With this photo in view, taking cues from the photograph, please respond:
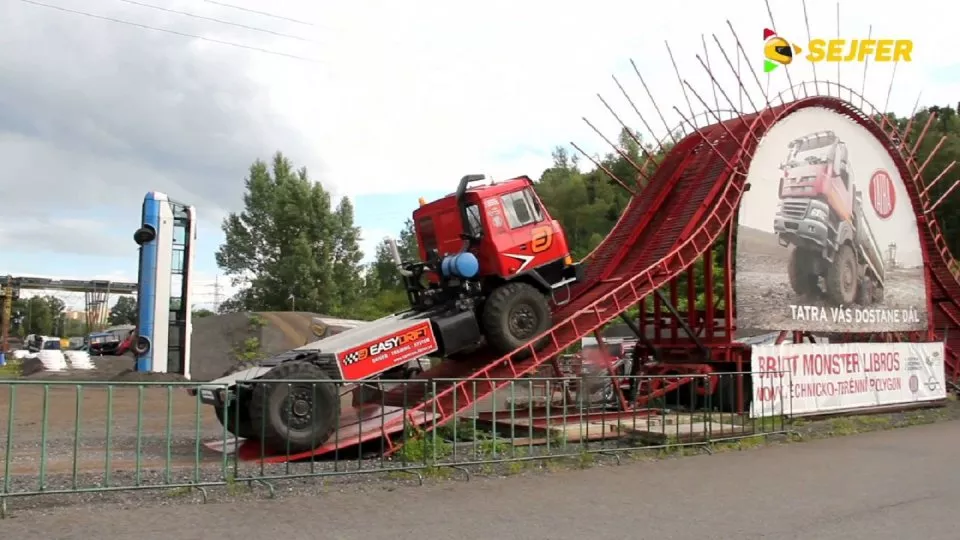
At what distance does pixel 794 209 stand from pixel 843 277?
252 centimetres

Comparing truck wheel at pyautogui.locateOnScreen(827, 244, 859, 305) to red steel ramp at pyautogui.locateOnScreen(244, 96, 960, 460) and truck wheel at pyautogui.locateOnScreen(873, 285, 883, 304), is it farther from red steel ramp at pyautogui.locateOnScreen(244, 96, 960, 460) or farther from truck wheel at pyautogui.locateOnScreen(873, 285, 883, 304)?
red steel ramp at pyautogui.locateOnScreen(244, 96, 960, 460)

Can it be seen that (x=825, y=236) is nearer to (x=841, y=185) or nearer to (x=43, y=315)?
(x=841, y=185)

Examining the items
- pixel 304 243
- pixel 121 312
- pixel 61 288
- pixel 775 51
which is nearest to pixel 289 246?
pixel 304 243

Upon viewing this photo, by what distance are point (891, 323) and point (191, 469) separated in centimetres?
1837

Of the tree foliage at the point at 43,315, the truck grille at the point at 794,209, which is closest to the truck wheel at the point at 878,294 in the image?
the truck grille at the point at 794,209

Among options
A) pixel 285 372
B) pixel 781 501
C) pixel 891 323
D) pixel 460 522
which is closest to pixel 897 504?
pixel 781 501

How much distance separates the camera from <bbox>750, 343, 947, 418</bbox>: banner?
15.1 meters

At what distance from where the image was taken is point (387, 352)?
11.8m

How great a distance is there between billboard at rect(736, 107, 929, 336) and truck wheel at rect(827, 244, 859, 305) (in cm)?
2

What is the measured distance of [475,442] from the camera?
10.4m

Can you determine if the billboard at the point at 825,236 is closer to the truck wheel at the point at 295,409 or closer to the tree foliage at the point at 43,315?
the truck wheel at the point at 295,409

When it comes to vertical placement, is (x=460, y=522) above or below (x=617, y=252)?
below

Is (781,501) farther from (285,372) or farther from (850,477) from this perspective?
(285,372)

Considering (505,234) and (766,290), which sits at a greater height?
(505,234)
